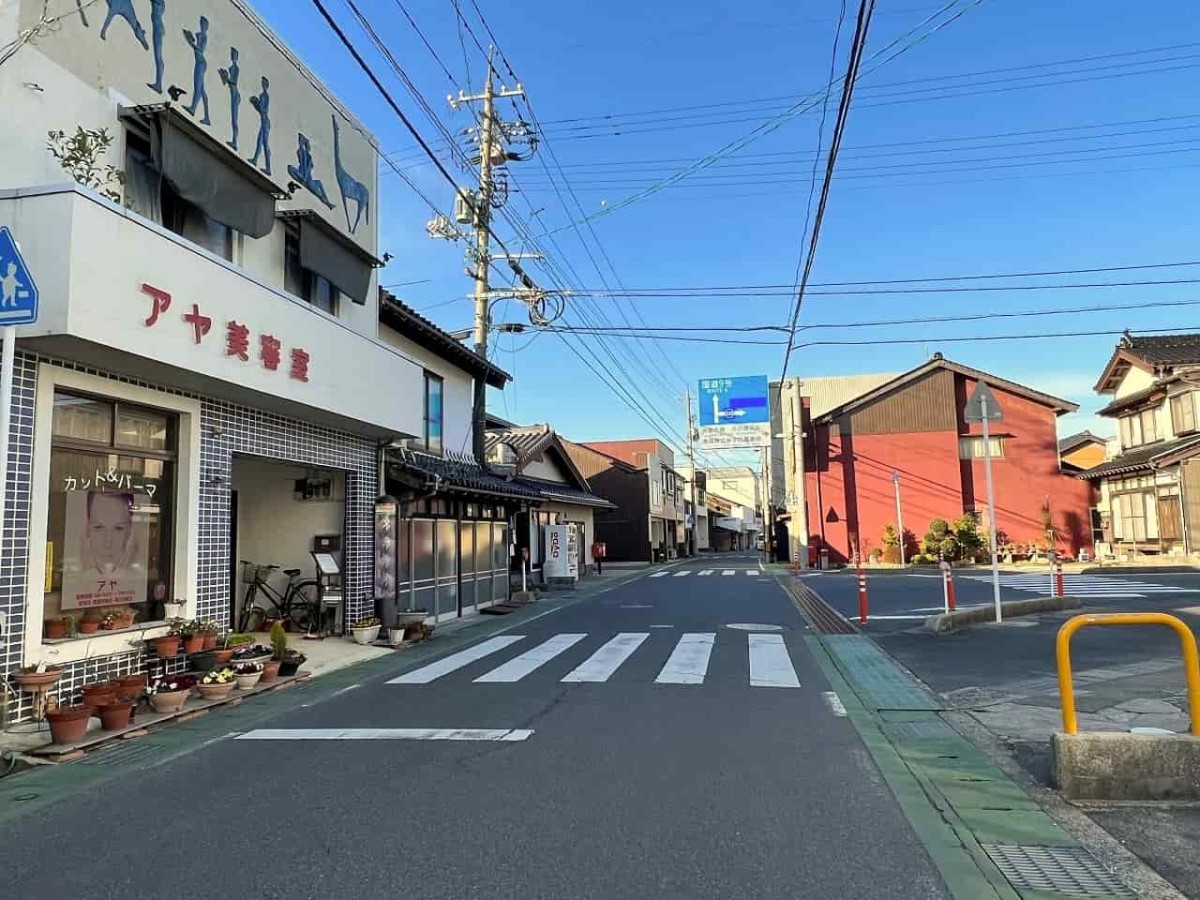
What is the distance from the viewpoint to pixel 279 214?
1081 centimetres

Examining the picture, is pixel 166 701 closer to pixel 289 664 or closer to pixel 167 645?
pixel 167 645

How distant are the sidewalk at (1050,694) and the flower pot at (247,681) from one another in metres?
7.02

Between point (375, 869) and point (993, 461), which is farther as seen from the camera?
point (993, 461)

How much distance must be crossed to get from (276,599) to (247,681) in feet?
15.9

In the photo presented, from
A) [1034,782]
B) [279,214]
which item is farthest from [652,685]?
[279,214]

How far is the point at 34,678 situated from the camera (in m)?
6.47

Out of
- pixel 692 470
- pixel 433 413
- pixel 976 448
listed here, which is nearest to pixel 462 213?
pixel 433 413

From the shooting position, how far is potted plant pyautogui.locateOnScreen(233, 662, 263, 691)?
27.7ft

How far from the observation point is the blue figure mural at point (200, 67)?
9.21 meters

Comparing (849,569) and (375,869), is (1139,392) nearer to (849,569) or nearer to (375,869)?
(849,569)

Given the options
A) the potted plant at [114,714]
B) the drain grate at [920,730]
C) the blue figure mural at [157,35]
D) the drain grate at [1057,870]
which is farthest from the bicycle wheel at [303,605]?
the drain grate at [1057,870]

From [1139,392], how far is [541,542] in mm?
24592

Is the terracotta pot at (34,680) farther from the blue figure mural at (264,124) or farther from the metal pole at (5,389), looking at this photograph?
the blue figure mural at (264,124)

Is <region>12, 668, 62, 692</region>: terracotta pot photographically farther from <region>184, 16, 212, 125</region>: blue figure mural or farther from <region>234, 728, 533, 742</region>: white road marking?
<region>184, 16, 212, 125</region>: blue figure mural
